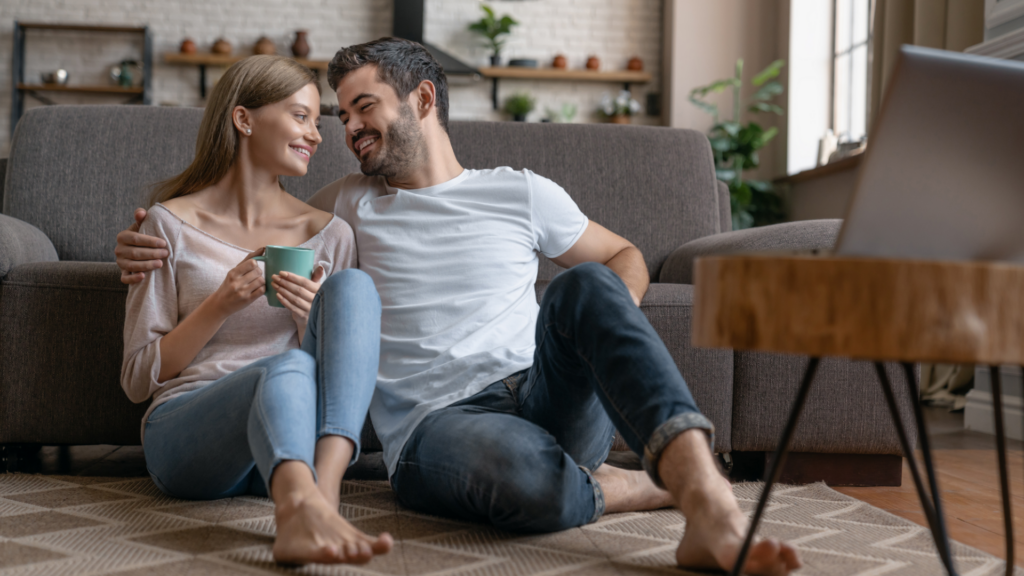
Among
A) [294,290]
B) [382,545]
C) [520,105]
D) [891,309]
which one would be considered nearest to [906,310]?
[891,309]

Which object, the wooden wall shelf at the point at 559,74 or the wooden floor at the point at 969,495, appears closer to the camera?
the wooden floor at the point at 969,495

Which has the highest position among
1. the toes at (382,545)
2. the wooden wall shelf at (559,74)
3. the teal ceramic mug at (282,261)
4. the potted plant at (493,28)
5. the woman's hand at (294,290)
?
the potted plant at (493,28)

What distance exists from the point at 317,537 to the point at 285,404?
0.60 ft

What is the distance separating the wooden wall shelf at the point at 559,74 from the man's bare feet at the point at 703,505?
15.2ft

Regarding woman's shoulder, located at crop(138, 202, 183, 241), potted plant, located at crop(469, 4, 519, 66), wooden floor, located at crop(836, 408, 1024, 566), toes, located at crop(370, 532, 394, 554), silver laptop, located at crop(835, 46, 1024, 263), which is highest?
potted plant, located at crop(469, 4, 519, 66)

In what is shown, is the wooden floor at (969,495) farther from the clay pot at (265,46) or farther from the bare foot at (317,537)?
the clay pot at (265,46)

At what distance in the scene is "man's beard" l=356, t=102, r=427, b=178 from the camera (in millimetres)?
1448

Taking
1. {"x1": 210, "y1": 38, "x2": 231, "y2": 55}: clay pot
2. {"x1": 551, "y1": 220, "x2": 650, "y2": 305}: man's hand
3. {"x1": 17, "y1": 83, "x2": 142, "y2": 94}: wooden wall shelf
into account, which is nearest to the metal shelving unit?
{"x1": 17, "y1": 83, "x2": 142, "y2": 94}: wooden wall shelf

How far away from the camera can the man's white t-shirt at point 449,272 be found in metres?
1.24

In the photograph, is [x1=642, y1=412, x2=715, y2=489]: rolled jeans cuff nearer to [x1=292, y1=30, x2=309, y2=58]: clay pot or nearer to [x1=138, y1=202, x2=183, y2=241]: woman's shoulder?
[x1=138, y1=202, x2=183, y2=241]: woman's shoulder

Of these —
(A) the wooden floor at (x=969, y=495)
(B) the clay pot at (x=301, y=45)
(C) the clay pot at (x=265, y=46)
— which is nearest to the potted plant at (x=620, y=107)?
(B) the clay pot at (x=301, y=45)

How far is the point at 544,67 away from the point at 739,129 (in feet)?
5.33

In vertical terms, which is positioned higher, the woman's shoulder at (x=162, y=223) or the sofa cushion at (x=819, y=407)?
the woman's shoulder at (x=162, y=223)

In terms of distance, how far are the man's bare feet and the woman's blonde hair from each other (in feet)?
3.00
